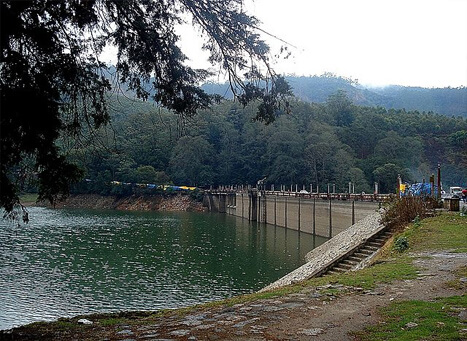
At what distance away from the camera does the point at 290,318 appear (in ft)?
25.0

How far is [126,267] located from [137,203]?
6326 centimetres

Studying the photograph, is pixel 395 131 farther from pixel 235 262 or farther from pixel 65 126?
pixel 65 126

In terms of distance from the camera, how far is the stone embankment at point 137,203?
8769cm

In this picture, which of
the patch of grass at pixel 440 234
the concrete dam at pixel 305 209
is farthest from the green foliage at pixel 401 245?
the concrete dam at pixel 305 209

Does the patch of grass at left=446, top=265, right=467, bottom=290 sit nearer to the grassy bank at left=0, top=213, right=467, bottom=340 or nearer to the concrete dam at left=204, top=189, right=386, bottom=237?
the grassy bank at left=0, top=213, right=467, bottom=340

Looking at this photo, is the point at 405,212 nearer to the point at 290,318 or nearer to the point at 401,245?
the point at 401,245

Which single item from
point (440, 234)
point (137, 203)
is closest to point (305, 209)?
point (440, 234)

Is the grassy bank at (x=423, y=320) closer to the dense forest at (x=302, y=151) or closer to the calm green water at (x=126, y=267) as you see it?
the calm green water at (x=126, y=267)

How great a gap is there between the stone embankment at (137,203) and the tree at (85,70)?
7859cm

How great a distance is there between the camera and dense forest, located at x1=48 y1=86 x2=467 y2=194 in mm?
76000

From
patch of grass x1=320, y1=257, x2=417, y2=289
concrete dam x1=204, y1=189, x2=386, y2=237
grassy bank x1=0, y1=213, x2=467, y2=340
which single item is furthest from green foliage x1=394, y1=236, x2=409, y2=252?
concrete dam x1=204, y1=189, x2=386, y2=237

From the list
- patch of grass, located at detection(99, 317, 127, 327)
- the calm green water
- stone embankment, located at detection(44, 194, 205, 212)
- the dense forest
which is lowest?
the calm green water

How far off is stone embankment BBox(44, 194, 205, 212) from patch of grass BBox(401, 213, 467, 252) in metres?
69.5

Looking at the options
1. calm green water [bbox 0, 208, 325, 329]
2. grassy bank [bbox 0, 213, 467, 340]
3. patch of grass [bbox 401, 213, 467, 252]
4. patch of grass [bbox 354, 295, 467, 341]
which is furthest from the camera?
calm green water [bbox 0, 208, 325, 329]
